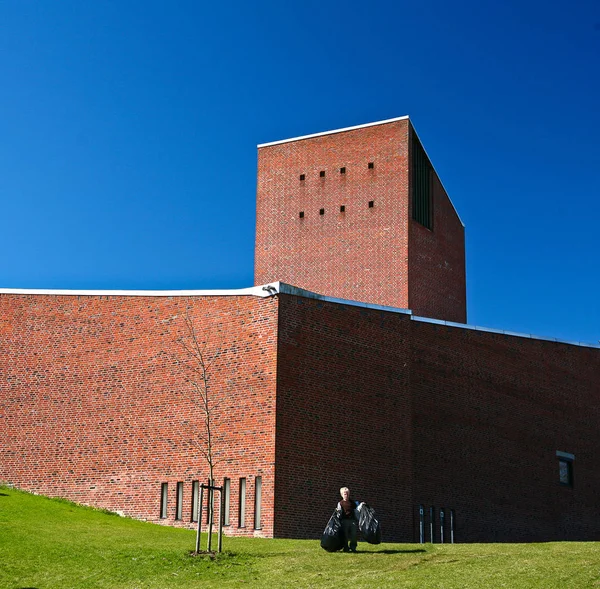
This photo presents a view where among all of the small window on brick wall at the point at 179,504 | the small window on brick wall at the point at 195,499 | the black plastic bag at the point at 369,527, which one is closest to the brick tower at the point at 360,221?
the small window on brick wall at the point at 195,499

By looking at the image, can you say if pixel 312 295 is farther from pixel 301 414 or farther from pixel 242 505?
pixel 242 505

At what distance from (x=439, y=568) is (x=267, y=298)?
12.3 m

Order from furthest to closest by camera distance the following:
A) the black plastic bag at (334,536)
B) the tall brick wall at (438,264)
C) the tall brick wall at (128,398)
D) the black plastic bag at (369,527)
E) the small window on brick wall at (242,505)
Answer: the tall brick wall at (438,264) < the tall brick wall at (128,398) < the small window on brick wall at (242,505) < the black plastic bag at (334,536) < the black plastic bag at (369,527)

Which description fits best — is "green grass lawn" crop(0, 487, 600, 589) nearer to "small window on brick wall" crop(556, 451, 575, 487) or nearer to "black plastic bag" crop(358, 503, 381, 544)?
"black plastic bag" crop(358, 503, 381, 544)

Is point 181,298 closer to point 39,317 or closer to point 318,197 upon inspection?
point 39,317

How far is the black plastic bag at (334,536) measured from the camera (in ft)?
61.9

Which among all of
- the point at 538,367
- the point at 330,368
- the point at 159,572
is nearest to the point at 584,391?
the point at 538,367

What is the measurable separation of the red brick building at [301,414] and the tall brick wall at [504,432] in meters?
0.05

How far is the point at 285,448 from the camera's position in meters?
26.1

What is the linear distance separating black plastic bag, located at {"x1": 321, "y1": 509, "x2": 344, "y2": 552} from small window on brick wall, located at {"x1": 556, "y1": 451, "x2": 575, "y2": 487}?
16.7 meters

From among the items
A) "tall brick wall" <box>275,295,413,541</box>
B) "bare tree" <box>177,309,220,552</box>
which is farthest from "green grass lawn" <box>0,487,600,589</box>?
"bare tree" <box>177,309,220,552</box>

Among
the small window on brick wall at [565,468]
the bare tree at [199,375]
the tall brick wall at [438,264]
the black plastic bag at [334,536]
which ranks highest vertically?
the tall brick wall at [438,264]

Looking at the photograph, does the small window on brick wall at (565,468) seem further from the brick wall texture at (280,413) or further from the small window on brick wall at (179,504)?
the small window on brick wall at (179,504)

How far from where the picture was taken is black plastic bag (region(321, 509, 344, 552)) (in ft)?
61.9
